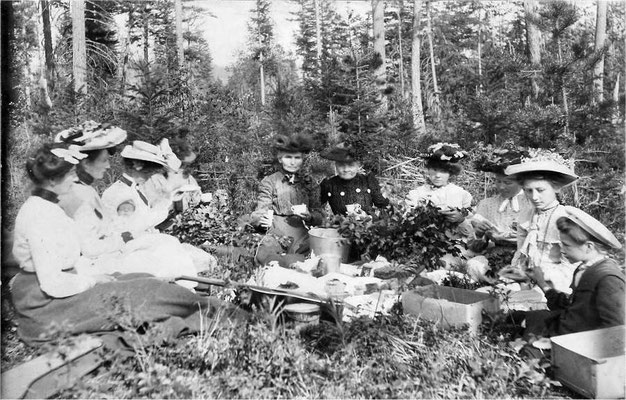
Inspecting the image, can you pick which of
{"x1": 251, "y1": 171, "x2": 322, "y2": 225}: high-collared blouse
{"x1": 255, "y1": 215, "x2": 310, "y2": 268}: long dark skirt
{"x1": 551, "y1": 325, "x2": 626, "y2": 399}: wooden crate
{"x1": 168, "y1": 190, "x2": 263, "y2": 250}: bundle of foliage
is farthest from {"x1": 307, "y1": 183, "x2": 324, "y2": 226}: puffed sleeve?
{"x1": 551, "y1": 325, "x2": 626, "y2": 399}: wooden crate

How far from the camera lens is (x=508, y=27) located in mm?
33125

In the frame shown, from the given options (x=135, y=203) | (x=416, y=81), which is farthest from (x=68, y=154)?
(x=416, y=81)

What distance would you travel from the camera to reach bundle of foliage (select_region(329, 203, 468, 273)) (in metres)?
4.48

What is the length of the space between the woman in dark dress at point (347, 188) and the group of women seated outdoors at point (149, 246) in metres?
1.09

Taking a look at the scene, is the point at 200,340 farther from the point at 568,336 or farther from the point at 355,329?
the point at 568,336

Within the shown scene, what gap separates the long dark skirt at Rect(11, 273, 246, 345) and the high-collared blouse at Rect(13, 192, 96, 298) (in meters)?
0.07

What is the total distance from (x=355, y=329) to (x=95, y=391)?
56.2 inches

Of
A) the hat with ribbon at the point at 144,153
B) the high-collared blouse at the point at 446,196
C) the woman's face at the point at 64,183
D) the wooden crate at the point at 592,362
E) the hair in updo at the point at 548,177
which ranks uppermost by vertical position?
the hat with ribbon at the point at 144,153

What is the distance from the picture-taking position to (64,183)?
297cm

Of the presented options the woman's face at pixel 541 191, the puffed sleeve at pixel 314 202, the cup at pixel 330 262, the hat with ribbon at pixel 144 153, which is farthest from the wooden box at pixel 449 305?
the hat with ribbon at pixel 144 153

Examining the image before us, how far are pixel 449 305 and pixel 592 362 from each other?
Answer: 88 cm

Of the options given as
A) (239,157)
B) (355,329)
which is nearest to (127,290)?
(355,329)

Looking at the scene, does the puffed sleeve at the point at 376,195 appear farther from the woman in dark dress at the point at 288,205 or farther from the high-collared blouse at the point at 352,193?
the woman in dark dress at the point at 288,205

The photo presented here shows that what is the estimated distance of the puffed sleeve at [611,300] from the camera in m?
2.70
